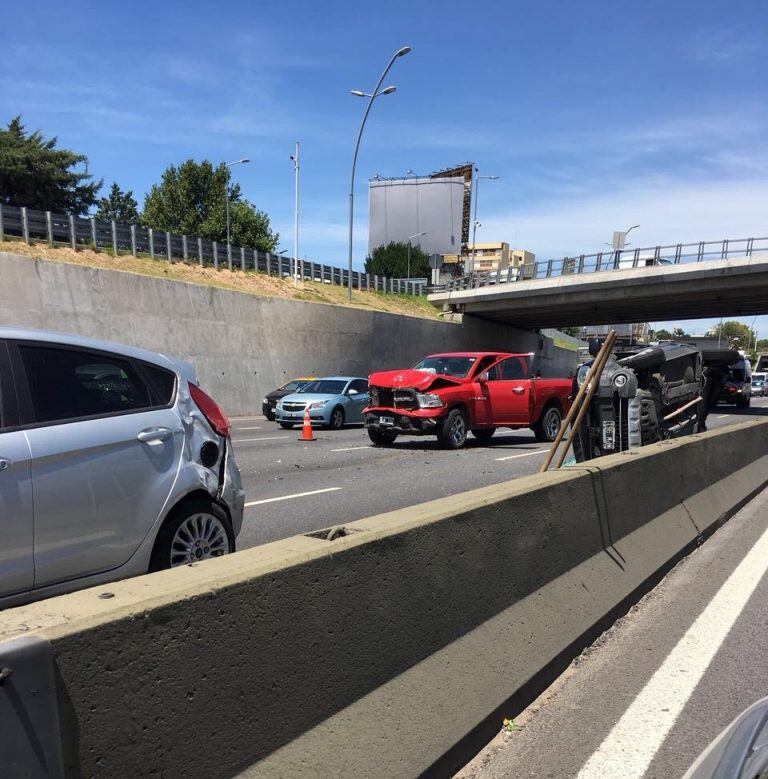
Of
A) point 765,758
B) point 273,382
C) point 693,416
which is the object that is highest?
point 765,758

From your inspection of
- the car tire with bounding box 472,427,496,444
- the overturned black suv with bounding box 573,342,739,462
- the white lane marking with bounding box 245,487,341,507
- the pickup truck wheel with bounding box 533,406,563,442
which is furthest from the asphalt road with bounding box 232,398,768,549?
the overturned black suv with bounding box 573,342,739,462

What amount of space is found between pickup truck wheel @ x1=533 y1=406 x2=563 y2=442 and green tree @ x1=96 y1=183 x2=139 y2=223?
3587 inches

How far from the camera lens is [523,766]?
3318 millimetres

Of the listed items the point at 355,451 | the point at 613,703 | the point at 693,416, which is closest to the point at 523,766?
the point at 613,703

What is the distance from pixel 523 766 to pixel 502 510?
1.18 meters

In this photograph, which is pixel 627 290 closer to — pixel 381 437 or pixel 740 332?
pixel 381 437

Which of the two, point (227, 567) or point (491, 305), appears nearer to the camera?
point (227, 567)

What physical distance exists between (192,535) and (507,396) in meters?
12.5

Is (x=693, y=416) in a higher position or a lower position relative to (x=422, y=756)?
lower

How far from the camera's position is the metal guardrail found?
30.1 meters

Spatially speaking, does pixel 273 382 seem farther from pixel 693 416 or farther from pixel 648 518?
pixel 648 518

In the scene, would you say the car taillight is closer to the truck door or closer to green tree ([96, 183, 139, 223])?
the truck door

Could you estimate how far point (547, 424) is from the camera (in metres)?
17.6

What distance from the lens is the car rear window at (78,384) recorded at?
405cm
